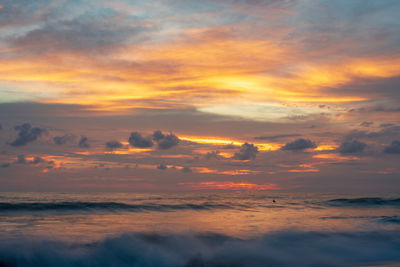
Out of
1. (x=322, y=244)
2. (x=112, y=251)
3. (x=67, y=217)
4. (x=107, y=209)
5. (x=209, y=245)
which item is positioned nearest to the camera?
(x=112, y=251)

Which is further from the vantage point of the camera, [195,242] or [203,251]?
[195,242]

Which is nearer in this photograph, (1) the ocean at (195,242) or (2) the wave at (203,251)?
(2) the wave at (203,251)

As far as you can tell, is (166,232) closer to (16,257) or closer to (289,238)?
(289,238)

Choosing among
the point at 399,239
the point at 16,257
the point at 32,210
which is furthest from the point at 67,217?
the point at 399,239

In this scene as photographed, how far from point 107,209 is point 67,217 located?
7.20 metres

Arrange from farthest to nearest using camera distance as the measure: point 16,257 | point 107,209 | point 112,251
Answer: point 107,209
point 112,251
point 16,257

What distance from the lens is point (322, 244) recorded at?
21.2 m

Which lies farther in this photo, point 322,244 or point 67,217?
point 67,217

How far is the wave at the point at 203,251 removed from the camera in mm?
16484

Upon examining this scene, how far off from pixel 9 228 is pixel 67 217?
7264 mm

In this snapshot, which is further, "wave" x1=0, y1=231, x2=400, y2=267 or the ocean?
the ocean

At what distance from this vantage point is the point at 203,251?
18.6 meters

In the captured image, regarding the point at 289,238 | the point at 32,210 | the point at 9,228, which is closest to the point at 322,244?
the point at 289,238

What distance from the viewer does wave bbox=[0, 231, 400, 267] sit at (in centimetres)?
1648
